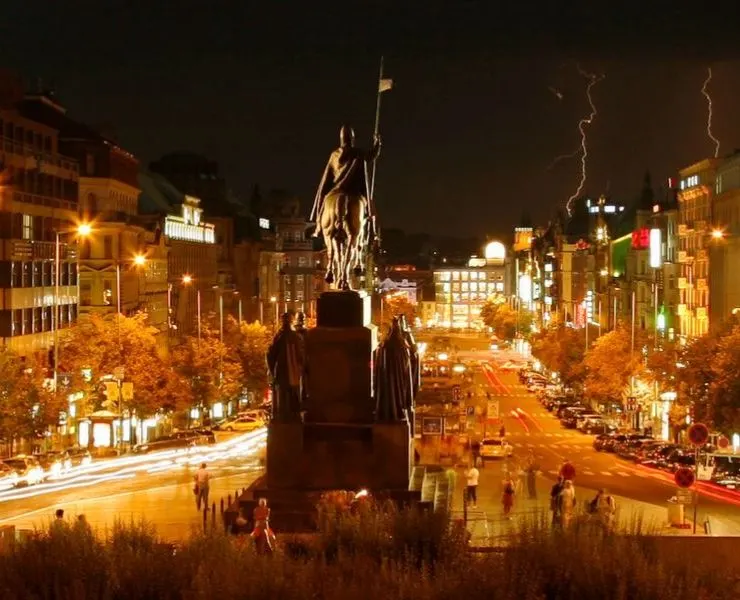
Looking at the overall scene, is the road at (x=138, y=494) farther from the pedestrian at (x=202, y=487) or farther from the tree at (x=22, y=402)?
the tree at (x=22, y=402)

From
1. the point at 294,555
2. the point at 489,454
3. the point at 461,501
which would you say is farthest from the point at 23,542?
the point at 489,454

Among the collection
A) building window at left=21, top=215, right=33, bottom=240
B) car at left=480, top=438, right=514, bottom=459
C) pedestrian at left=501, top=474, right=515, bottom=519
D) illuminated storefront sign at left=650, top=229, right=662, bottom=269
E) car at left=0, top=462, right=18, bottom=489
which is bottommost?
car at left=480, top=438, right=514, bottom=459

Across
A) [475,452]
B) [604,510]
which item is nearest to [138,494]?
[475,452]

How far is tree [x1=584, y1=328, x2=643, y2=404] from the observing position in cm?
10050

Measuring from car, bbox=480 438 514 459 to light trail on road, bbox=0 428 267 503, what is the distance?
9.35 meters

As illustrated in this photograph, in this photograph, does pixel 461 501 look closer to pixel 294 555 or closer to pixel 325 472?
pixel 325 472

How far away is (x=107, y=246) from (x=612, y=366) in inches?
1309

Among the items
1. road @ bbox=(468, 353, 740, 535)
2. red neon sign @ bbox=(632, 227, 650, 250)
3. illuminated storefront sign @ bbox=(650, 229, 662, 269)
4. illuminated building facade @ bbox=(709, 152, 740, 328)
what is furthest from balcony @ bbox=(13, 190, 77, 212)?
red neon sign @ bbox=(632, 227, 650, 250)

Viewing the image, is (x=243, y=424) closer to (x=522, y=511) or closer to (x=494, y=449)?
(x=494, y=449)

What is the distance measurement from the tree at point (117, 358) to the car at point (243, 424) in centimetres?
621

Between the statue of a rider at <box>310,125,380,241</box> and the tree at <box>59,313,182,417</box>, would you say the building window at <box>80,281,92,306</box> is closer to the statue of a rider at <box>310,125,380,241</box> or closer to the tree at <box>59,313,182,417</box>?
the tree at <box>59,313,182,417</box>

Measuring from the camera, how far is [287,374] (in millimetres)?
29078

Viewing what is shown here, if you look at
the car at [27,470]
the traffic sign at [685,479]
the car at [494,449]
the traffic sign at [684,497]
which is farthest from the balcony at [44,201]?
the traffic sign at [685,479]

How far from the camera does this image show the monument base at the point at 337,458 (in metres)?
29.1
